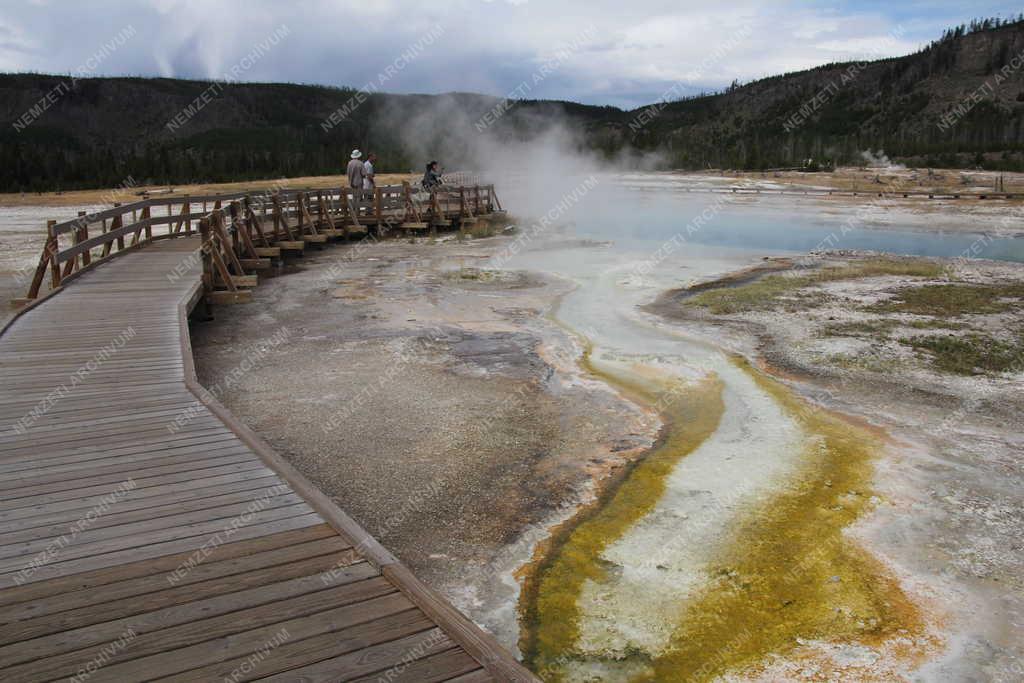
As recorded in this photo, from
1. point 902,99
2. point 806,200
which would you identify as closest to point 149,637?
point 806,200

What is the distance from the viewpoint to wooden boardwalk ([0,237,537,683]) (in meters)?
2.33

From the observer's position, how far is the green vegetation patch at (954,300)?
384 inches

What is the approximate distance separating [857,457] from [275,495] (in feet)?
12.6

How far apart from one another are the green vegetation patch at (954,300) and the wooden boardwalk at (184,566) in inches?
337

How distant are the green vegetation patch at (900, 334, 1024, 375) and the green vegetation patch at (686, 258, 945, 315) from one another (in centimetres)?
220

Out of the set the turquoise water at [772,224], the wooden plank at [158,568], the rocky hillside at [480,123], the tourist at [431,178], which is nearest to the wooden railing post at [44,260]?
the wooden plank at [158,568]

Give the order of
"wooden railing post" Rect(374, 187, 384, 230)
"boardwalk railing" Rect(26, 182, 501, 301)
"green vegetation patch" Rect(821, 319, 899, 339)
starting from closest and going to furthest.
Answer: "green vegetation patch" Rect(821, 319, 899, 339) < "boardwalk railing" Rect(26, 182, 501, 301) < "wooden railing post" Rect(374, 187, 384, 230)

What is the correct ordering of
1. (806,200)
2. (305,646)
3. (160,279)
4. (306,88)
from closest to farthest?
1. (305,646)
2. (160,279)
3. (806,200)
4. (306,88)

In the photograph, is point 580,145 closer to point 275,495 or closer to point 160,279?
point 160,279

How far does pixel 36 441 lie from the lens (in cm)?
415

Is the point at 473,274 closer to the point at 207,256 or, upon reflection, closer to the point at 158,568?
the point at 207,256

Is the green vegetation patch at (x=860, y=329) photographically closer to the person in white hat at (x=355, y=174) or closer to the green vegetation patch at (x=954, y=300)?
the green vegetation patch at (x=954, y=300)

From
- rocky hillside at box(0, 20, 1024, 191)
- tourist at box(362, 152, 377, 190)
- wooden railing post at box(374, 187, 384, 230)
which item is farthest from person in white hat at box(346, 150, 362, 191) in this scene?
rocky hillside at box(0, 20, 1024, 191)

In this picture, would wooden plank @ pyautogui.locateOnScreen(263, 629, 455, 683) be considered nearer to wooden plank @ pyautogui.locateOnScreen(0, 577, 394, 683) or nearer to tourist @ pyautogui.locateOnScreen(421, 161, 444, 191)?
wooden plank @ pyautogui.locateOnScreen(0, 577, 394, 683)
